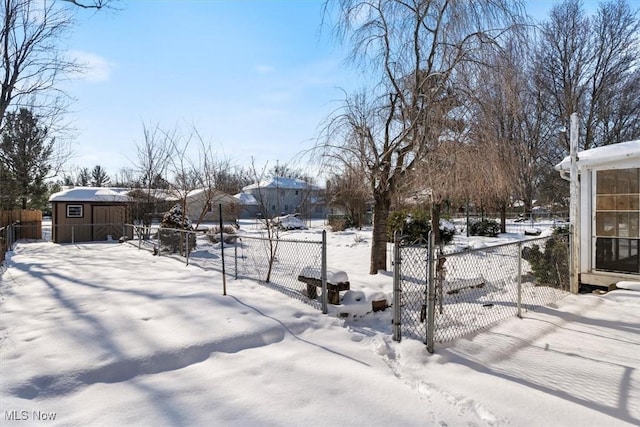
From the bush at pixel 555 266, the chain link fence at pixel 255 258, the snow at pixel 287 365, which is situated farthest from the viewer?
the bush at pixel 555 266

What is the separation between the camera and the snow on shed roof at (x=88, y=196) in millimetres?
16300

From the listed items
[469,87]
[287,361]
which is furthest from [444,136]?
[287,361]

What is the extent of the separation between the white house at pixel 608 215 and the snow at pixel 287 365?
73.1 inches

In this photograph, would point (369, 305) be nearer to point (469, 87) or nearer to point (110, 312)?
point (110, 312)

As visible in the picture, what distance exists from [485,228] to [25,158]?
25.0m

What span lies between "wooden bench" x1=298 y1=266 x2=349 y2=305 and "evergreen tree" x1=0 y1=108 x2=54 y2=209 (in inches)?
749

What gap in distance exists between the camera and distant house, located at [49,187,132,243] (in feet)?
53.5

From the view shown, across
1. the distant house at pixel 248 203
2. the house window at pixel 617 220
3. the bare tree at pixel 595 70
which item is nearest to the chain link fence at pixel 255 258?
the house window at pixel 617 220

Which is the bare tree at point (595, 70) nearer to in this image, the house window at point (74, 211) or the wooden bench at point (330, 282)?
the wooden bench at point (330, 282)

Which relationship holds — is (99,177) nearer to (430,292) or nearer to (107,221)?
(107,221)

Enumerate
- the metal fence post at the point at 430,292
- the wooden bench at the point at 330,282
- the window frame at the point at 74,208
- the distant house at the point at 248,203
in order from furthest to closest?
the distant house at the point at 248,203
the window frame at the point at 74,208
the wooden bench at the point at 330,282
the metal fence post at the point at 430,292

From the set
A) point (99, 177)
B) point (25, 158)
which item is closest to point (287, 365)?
point (25, 158)

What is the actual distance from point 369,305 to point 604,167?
5.55 metres

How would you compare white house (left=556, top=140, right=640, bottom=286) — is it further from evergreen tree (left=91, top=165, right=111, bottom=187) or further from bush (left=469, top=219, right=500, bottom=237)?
evergreen tree (left=91, top=165, right=111, bottom=187)
